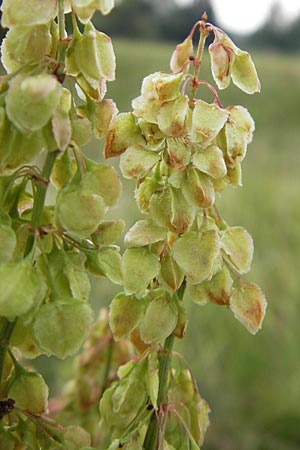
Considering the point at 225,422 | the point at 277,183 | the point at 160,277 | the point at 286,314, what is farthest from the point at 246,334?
the point at 160,277

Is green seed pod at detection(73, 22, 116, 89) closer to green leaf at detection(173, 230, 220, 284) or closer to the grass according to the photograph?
green leaf at detection(173, 230, 220, 284)

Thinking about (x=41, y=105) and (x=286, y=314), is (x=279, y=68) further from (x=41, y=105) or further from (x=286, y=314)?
(x=41, y=105)

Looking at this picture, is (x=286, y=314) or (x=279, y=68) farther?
(x=279, y=68)

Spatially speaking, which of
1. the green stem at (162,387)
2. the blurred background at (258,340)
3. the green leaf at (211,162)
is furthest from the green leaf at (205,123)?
the blurred background at (258,340)

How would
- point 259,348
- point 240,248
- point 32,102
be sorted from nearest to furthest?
point 32,102
point 240,248
point 259,348

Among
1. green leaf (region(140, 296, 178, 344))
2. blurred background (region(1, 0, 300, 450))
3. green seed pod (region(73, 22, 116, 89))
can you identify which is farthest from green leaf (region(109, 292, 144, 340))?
blurred background (region(1, 0, 300, 450))

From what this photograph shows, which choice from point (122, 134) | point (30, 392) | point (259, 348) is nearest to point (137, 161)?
point (122, 134)

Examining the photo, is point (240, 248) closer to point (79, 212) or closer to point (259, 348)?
point (79, 212)
